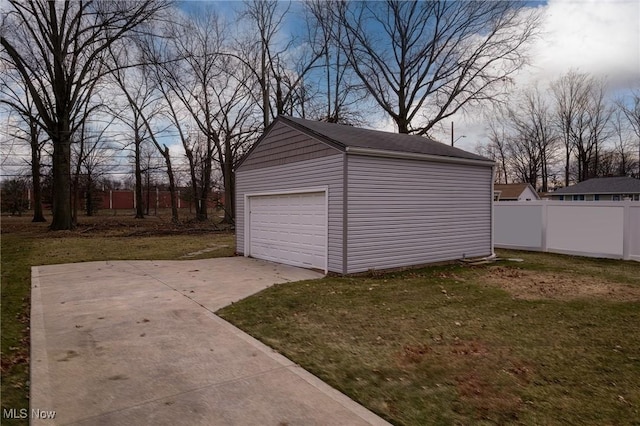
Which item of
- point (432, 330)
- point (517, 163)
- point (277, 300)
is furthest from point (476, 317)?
point (517, 163)

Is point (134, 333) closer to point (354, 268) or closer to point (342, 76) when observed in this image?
point (354, 268)

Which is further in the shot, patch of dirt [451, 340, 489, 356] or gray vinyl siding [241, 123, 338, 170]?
gray vinyl siding [241, 123, 338, 170]

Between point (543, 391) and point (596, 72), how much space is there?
43603mm

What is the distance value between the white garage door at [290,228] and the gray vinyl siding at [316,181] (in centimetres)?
25

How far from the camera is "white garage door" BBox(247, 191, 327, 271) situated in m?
9.45

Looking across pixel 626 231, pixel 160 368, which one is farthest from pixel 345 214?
pixel 626 231

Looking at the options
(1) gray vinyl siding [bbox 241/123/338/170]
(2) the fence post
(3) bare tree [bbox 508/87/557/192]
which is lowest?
(2) the fence post

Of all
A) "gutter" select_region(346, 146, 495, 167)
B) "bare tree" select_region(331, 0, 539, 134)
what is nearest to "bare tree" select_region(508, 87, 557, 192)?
"bare tree" select_region(331, 0, 539, 134)

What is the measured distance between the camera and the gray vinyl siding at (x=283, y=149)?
943cm

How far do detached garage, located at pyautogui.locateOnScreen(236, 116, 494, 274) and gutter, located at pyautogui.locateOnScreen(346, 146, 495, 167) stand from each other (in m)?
0.03

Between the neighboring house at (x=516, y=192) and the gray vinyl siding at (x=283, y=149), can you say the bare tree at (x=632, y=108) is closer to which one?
the neighboring house at (x=516, y=192)

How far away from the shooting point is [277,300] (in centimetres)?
643

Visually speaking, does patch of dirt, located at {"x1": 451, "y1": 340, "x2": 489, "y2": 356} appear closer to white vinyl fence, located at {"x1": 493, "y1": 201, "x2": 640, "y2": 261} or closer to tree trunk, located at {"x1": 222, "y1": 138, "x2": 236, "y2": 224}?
white vinyl fence, located at {"x1": 493, "y1": 201, "x2": 640, "y2": 261}

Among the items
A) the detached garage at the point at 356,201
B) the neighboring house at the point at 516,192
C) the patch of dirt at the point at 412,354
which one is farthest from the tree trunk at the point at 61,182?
the neighboring house at the point at 516,192
